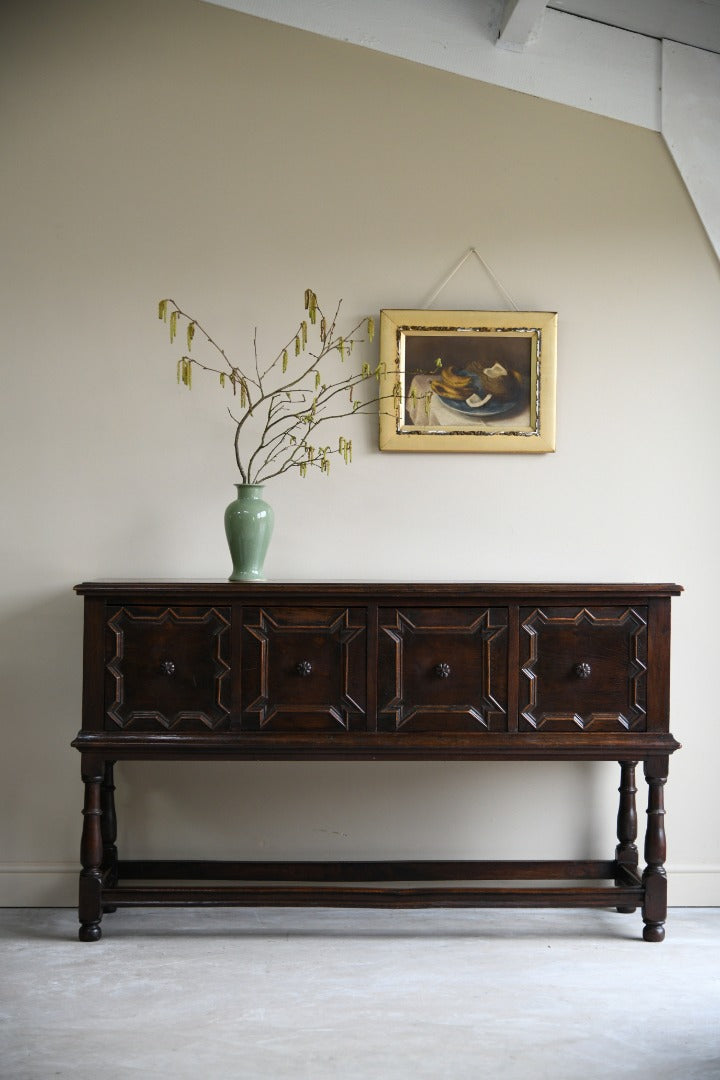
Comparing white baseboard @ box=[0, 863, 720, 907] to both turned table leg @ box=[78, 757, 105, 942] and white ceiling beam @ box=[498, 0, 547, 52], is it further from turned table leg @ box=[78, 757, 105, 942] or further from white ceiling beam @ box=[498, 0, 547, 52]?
white ceiling beam @ box=[498, 0, 547, 52]

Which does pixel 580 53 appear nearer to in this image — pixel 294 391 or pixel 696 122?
pixel 696 122

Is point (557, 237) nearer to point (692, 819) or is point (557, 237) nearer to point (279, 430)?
point (279, 430)

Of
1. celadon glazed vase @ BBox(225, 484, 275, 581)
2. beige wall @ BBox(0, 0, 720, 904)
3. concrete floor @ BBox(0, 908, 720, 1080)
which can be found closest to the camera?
concrete floor @ BBox(0, 908, 720, 1080)

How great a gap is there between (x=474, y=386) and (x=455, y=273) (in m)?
0.40

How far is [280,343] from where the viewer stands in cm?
343

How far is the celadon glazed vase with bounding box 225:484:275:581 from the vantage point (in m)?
3.07

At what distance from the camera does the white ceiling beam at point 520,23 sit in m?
3.25

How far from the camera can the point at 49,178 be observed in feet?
11.2

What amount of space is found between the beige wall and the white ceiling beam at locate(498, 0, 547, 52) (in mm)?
193

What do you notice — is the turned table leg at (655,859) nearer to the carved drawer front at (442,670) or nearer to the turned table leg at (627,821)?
the turned table leg at (627,821)

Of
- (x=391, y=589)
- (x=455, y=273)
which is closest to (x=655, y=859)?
(x=391, y=589)

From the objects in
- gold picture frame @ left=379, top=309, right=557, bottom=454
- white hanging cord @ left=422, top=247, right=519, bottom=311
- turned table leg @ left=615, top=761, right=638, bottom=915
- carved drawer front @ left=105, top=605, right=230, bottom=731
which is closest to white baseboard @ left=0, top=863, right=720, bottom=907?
turned table leg @ left=615, top=761, right=638, bottom=915

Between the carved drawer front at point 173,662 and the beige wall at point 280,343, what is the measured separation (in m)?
0.48

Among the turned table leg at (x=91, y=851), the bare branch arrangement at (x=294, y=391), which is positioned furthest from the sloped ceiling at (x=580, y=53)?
the turned table leg at (x=91, y=851)
